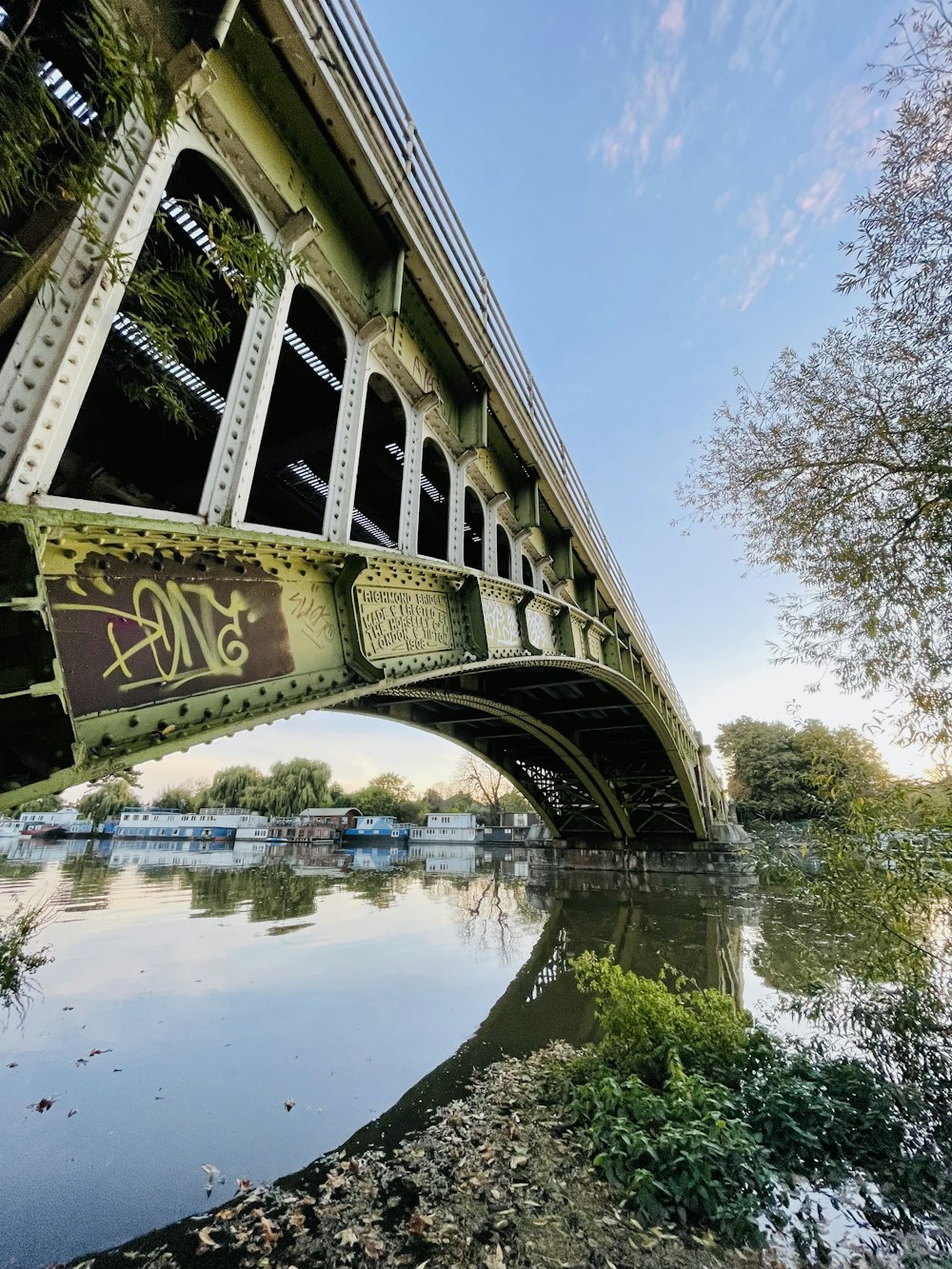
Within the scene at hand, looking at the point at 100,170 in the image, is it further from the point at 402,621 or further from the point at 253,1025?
the point at 253,1025

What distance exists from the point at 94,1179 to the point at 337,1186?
191cm

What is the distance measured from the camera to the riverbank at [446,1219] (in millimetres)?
3385

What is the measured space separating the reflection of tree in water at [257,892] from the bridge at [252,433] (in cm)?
1324

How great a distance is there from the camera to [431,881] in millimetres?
27109

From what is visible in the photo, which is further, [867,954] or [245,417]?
[867,954]

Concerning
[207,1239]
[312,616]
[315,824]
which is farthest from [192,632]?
[315,824]

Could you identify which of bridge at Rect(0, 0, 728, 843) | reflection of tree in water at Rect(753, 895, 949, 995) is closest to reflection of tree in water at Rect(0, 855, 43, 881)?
bridge at Rect(0, 0, 728, 843)

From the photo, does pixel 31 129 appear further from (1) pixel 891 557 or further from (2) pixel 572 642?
(2) pixel 572 642

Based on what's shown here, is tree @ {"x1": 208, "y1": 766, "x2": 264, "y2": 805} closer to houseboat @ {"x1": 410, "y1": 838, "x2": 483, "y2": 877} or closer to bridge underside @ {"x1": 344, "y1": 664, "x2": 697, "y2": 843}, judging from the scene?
houseboat @ {"x1": 410, "y1": 838, "x2": 483, "y2": 877}

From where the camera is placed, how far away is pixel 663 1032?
5461mm

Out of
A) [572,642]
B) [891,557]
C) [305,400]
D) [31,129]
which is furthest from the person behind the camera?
[572,642]

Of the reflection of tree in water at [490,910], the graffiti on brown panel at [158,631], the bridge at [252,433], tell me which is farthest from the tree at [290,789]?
the graffiti on brown panel at [158,631]

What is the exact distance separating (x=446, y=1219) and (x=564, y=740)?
18319mm

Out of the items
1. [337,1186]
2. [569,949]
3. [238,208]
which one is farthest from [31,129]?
[569,949]
